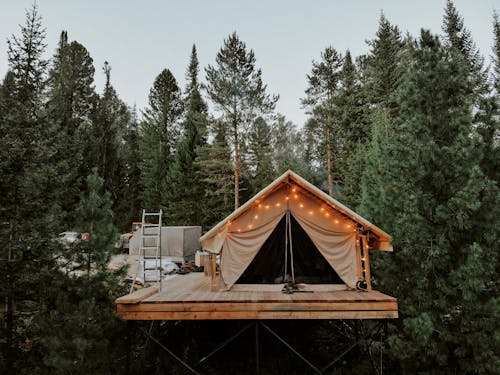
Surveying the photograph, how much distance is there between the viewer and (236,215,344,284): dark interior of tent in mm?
6180

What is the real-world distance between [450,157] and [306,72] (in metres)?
17.3

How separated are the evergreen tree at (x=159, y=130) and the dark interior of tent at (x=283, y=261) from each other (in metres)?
16.7

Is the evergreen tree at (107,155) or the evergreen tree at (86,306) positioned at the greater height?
the evergreen tree at (107,155)

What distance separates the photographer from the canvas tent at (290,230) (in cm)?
558

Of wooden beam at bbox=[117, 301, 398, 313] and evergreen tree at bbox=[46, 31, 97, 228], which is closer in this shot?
wooden beam at bbox=[117, 301, 398, 313]

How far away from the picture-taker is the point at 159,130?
76.8ft

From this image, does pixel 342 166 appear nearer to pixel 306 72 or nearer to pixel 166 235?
pixel 306 72

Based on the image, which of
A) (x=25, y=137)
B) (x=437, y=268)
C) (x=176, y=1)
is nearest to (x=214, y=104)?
(x=176, y=1)

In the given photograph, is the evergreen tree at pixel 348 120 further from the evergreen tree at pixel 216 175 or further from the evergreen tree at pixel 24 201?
the evergreen tree at pixel 24 201

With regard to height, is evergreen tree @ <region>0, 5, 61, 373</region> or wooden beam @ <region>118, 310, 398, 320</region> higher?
evergreen tree @ <region>0, 5, 61, 373</region>

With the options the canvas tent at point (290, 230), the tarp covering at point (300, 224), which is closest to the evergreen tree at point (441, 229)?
the canvas tent at point (290, 230)

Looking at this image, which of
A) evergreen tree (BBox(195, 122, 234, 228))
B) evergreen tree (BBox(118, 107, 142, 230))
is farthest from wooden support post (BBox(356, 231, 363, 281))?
evergreen tree (BBox(118, 107, 142, 230))

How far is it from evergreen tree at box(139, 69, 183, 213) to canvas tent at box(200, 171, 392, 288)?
16.9 meters

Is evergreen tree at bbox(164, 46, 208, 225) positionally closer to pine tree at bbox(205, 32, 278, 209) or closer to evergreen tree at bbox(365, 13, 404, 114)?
pine tree at bbox(205, 32, 278, 209)
